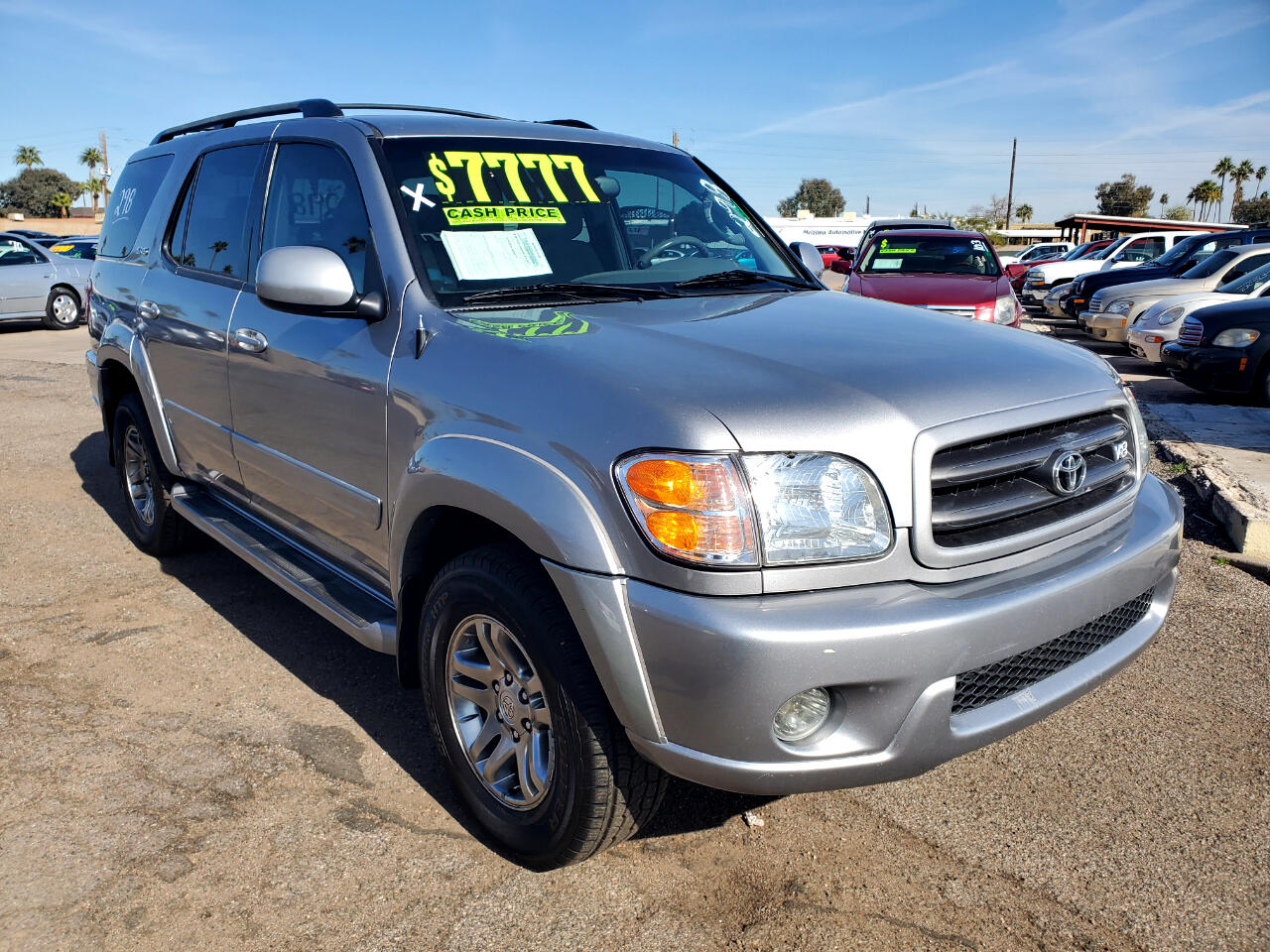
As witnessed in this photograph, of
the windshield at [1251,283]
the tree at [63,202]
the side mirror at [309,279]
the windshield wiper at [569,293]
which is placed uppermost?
the tree at [63,202]

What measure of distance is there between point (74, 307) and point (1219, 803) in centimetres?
1873

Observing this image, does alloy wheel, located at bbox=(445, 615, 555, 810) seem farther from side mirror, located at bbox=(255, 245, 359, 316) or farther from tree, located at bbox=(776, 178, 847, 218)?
tree, located at bbox=(776, 178, 847, 218)

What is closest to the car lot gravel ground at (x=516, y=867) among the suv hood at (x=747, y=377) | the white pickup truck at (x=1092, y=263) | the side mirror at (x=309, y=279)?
the suv hood at (x=747, y=377)

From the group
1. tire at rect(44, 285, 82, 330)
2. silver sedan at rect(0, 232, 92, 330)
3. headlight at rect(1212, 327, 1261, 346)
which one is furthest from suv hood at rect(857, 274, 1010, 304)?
tire at rect(44, 285, 82, 330)

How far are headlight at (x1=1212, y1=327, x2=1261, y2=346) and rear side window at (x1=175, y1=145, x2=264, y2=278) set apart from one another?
28.4 ft

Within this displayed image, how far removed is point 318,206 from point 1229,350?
8645mm

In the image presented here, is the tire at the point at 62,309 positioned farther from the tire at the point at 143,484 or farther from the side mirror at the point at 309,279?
the side mirror at the point at 309,279

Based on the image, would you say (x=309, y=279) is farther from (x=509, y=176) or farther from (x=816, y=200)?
(x=816, y=200)

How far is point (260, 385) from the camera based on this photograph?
3.40m

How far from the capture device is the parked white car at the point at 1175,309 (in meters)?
10.9

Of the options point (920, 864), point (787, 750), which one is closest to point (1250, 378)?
point (920, 864)

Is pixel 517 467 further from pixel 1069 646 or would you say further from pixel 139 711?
pixel 139 711

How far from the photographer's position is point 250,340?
11.3ft

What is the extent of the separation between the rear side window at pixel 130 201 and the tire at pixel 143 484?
0.79 meters
